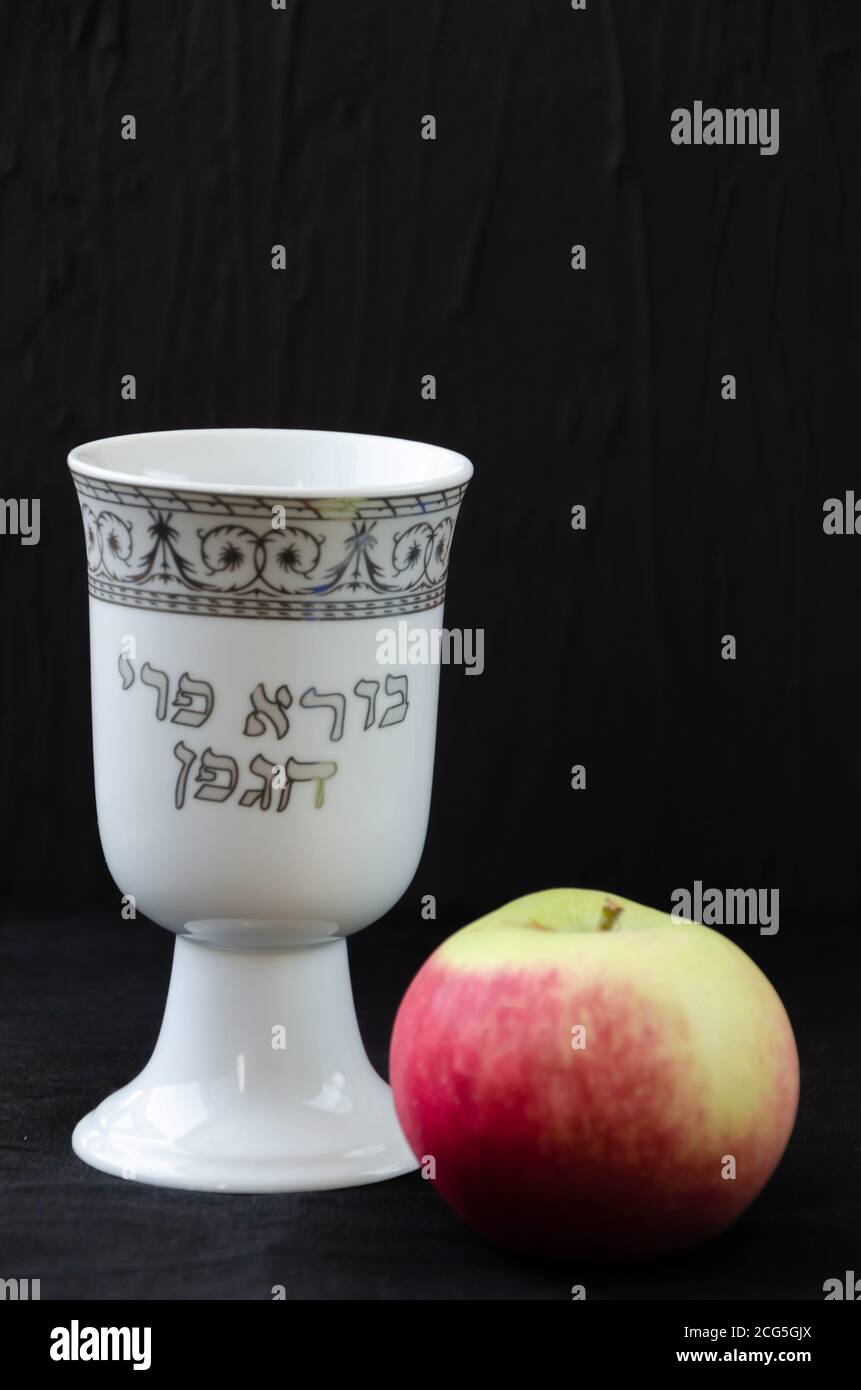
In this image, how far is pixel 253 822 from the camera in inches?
36.3

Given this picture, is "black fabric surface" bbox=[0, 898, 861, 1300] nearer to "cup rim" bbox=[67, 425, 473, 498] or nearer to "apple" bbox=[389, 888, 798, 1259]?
"apple" bbox=[389, 888, 798, 1259]

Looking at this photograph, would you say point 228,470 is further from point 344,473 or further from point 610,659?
point 610,659

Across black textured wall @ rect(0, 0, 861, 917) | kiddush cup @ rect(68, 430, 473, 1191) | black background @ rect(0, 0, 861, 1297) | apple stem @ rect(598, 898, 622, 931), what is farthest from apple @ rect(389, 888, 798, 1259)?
black textured wall @ rect(0, 0, 861, 917)

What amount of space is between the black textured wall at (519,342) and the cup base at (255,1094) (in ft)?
1.36

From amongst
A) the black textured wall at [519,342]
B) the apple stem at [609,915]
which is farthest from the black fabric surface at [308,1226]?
the black textured wall at [519,342]

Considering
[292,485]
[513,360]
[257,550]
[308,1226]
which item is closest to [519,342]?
[513,360]

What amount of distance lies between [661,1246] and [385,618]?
294mm

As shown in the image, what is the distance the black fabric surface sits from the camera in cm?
84

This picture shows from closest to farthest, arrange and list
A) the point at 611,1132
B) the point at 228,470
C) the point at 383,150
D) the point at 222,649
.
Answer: the point at 611,1132 → the point at 222,649 → the point at 228,470 → the point at 383,150

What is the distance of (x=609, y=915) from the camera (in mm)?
858

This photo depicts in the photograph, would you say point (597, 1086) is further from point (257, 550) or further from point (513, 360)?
point (513, 360)

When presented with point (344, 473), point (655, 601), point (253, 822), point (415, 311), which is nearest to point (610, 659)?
point (655, 601)

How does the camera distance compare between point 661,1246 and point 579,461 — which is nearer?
point 661,1246

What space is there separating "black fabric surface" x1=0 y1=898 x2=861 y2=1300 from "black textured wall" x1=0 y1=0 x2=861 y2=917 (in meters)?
0.24
